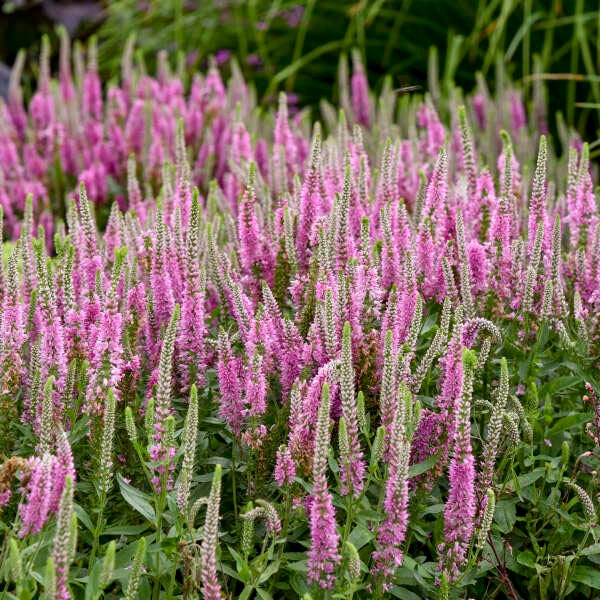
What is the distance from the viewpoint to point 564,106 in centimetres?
732

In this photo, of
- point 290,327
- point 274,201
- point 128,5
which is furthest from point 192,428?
point 128,5

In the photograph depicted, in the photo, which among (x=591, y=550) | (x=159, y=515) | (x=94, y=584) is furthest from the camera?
(x=591, y=550)

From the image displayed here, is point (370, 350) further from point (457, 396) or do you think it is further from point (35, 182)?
point (35, 182)

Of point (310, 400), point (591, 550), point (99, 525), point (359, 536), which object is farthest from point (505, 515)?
point (99, 525)

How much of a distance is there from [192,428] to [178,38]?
20.6 ft

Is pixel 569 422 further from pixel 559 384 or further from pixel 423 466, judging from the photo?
pixel 423 466

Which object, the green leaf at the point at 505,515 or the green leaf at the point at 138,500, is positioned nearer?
the green leaf at the point at 138,500

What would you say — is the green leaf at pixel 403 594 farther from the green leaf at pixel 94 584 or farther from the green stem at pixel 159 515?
the green leaf at pixel 94 584

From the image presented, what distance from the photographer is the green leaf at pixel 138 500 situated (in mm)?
2262

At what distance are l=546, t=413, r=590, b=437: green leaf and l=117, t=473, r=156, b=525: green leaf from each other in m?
1.25

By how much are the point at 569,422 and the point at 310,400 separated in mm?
899

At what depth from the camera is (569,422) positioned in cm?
275

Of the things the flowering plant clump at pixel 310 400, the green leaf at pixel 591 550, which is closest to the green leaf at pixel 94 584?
the flowering plant clump at pixel 310 400

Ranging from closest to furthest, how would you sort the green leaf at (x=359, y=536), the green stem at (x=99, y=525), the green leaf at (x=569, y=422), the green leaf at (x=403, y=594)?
the green stem at (x=99, y=525) → the green leaf at (x=359, y=536) → the green leaf at (x=403, y=594) → the green leaf at (x=569, y=422)
